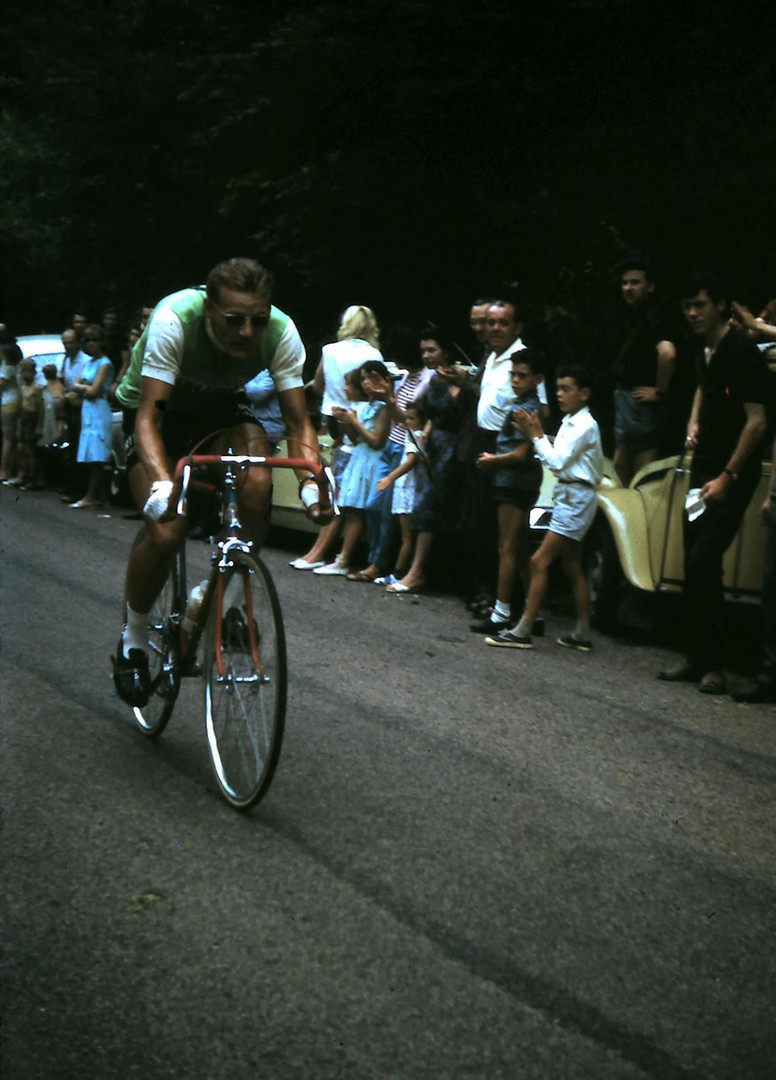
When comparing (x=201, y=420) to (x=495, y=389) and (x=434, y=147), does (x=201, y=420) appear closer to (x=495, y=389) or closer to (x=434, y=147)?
(x=495, y=389)

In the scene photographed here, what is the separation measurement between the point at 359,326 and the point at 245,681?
7409 mm

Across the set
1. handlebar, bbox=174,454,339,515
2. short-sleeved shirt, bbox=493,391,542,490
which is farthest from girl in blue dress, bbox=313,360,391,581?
handlebar, bbox=174,454,339,515

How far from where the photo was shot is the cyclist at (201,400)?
5844mm

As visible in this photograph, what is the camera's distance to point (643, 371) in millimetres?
11539

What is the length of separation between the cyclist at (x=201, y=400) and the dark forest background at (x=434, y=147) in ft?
25.9

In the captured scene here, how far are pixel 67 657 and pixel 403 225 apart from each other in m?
10.5

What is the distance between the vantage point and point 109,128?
2591cm

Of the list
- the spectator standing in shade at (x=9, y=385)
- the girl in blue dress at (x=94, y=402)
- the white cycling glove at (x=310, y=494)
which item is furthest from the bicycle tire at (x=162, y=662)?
the spectator standing in shade at (x=9, y=385)

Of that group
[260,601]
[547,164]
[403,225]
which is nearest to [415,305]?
[403,225]

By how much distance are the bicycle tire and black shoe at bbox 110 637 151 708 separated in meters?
0.04

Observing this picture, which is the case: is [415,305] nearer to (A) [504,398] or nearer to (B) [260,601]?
(A) [504,398]

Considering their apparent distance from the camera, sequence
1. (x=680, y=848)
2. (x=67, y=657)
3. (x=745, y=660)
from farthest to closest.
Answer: (x=745, y=660) < (x=67, y=657) < (x=680, y=848)

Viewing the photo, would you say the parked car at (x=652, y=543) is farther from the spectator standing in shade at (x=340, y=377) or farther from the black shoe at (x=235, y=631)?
the black shoe at (x=235, y=631)

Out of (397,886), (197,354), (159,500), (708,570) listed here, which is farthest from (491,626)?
(397,886)
